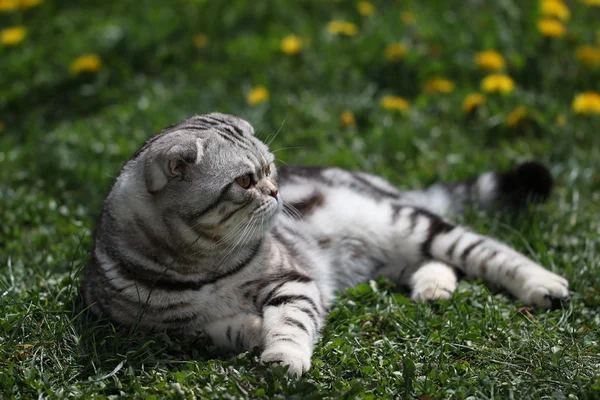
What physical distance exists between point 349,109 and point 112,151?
1.80 m

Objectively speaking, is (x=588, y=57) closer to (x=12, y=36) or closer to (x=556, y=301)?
(x=556, y=301)

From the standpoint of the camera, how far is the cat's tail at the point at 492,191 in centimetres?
393

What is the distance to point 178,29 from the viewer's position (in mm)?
6180

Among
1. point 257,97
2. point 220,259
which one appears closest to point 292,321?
point 220,259

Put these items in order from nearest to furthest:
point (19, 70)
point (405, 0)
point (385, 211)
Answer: point (385, 211)
point (19, 70)
point (405, 0)

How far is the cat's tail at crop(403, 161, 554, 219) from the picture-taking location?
3.93 metres

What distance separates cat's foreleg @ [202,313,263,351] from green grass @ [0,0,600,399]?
59mm

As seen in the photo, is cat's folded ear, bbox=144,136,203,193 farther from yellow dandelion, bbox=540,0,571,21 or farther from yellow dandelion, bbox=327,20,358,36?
yellow dandelion, bbox=540,0,571,21

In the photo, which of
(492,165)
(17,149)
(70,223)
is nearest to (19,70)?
(17,149)

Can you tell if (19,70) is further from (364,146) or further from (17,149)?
(364,146)

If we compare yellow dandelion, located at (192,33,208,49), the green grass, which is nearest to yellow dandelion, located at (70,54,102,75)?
the green grass

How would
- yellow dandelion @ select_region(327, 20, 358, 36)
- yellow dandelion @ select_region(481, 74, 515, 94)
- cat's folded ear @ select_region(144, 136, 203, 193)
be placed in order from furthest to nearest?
yellow dandelion @ select_region(327, 20, 358, 36)
yellow dandelion @ select_region(481, 74, 515, 94)
cat's folded ear @ select_region(144, 136, 203, 193)

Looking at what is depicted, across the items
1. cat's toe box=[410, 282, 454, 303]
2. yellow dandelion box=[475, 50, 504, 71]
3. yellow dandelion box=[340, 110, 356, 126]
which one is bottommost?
yellow dandelion box=[340, 110, 356, 126]

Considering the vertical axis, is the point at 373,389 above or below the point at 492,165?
above
